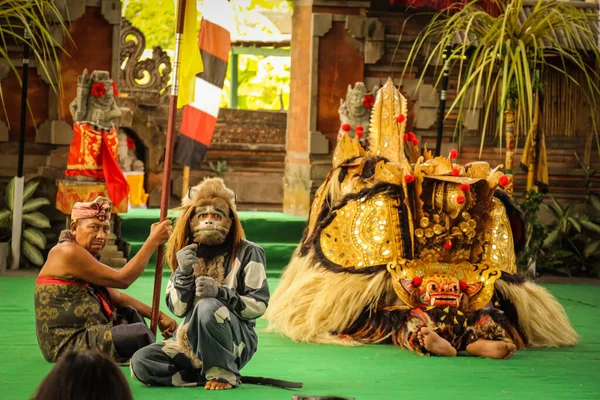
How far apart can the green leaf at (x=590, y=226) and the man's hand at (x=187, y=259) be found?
241 inches

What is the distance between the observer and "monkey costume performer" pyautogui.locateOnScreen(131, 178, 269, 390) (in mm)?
4359

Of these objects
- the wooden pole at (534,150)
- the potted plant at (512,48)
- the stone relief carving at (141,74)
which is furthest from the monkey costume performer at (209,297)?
the stone relief carving at (141,74)

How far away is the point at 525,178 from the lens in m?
10.7

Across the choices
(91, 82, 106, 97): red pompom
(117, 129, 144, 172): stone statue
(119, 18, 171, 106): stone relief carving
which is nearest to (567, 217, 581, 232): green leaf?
(91, 82, 106, 97): red pompom

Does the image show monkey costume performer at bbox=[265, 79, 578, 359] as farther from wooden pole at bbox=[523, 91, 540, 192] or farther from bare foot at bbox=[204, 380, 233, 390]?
wooden pole at bbox=[523, 91, 540, 192]

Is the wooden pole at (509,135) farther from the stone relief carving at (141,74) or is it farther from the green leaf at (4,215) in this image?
the stone relief carving at (141,74)

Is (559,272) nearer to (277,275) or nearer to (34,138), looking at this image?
(277,275)

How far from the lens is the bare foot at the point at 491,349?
5.51m

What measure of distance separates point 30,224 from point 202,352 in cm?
477

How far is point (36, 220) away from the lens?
344 inches

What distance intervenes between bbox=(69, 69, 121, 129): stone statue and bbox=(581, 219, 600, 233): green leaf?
4.28 meters

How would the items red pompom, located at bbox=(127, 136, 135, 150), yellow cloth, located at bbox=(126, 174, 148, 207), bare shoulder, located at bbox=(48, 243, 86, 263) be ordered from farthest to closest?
red pompom, located at bbox=(127, 136, 135, 150), yellow cloth, located at bbox=(126, 174, 148, 207), bare shoulder, located at bbox=(48, 243, 86, 263)

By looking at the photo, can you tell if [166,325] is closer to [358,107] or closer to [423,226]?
[423,226]

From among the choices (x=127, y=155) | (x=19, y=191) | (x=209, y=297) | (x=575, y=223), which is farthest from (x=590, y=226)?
(x=209, y=297)
